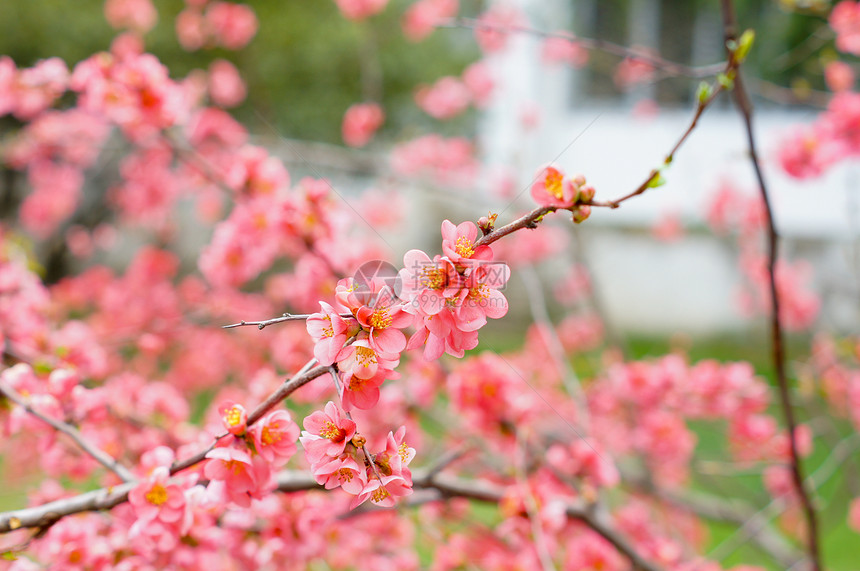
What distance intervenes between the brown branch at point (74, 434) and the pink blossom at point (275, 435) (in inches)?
8.4

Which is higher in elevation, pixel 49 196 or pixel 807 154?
pixel 49 196

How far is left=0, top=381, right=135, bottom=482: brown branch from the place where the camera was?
0.69 metres

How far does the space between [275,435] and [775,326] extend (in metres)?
0.74

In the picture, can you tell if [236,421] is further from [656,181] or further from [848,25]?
[848,25]

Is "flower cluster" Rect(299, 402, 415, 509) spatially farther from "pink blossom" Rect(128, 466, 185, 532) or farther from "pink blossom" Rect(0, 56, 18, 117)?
"pink blossom" Rect(0, 56, 18, 117)

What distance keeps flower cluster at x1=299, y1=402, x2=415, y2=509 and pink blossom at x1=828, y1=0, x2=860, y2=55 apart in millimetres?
1464

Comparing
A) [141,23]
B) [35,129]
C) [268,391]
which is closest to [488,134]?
[141,23]

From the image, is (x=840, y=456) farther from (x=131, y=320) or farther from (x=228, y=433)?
(x=131, y=320)

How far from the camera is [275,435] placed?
22.1 inches

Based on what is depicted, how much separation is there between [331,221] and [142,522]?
2.26 feet

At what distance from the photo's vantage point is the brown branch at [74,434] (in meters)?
0.69

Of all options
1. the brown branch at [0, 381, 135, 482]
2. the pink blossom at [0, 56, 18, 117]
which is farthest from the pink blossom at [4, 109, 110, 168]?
the brown branch at [0, 381, 135, 482]

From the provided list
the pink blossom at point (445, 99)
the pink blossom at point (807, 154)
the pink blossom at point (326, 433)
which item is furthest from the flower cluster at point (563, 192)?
the pink blossom at point (445, 99)

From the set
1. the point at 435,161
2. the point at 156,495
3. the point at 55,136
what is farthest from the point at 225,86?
the point at 156,495
